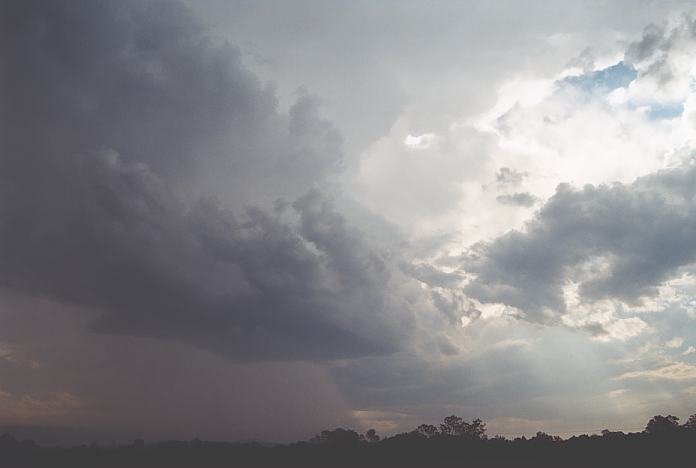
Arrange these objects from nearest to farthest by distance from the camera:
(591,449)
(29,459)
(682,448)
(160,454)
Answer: (682,448) → (591,449) → (29,459) → (160,454)

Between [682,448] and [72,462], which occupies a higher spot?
[682,448]

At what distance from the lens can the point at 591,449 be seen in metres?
150

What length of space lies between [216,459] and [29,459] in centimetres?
6055

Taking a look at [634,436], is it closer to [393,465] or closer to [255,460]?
[393,465]

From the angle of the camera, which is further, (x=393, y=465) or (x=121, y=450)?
(x=121, y=450)

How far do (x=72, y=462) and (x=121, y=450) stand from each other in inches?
632

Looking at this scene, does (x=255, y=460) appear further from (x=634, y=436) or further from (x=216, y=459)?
(x=634, y=436)

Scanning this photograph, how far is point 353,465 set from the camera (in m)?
151

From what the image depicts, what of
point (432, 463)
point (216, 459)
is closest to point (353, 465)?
point (432, 463)

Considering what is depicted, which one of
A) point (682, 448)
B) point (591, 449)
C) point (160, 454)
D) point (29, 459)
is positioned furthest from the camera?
point (160, 454)

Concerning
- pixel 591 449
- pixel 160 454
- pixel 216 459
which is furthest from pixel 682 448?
pixel 160 454

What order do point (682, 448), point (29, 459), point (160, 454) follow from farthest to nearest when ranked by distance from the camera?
point (160, 454) < point (29, 459) < point (682, 448)

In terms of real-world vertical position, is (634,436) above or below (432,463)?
above

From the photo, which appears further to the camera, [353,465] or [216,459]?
[216,459]
